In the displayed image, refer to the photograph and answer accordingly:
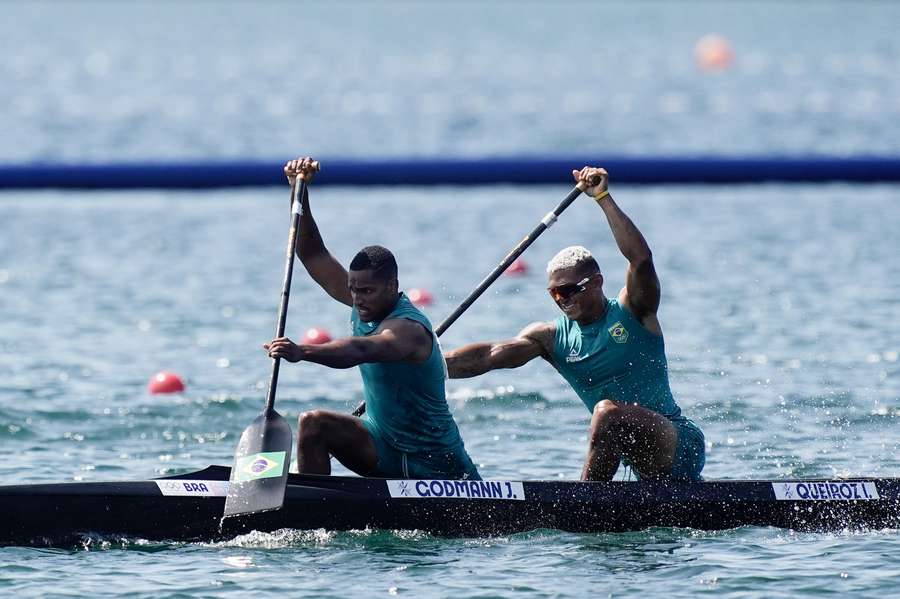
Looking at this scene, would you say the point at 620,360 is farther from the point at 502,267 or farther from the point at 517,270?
the point at 517,270

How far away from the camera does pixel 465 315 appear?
51.2 ft

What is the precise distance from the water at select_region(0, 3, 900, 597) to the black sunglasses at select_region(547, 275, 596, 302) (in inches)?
46.7

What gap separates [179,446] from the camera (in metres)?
10.9

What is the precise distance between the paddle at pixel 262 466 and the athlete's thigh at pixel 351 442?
0.73ft

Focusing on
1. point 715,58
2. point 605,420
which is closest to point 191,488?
point 605,420

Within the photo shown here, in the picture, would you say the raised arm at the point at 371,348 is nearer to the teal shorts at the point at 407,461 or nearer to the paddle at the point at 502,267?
the teal shorts at the point at 407,461

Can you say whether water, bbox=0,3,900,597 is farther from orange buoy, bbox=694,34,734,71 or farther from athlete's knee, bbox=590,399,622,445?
orange buoy, bbox=694,34,734,71

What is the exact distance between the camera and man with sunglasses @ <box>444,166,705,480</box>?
8273 mm

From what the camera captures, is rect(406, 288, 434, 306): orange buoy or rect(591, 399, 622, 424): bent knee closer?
rect(591, 399, 622, 424): bent knee

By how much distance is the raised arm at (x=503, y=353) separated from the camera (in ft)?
28.7

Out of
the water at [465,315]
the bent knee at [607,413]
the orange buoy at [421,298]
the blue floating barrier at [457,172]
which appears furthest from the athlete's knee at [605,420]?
the blue floating barrier at [457,172]

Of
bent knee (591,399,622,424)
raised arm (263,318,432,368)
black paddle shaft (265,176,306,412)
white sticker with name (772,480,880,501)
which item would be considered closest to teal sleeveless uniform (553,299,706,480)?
bent knee (591,399,622,424)

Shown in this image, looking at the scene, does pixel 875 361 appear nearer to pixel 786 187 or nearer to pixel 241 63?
pixel 786 187

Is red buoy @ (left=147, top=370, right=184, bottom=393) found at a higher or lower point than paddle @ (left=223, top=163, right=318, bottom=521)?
higher
